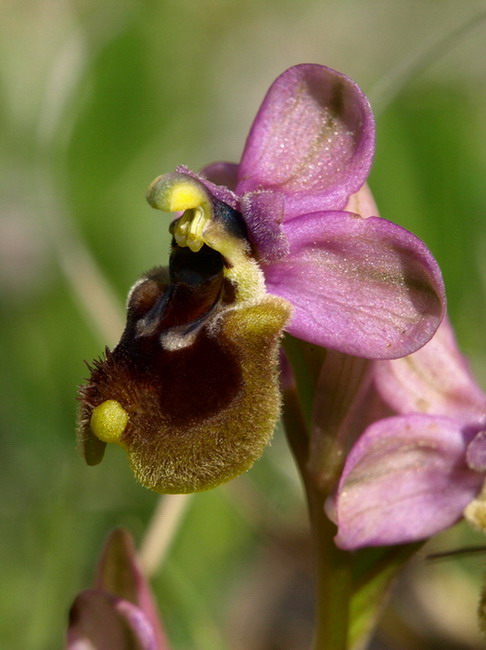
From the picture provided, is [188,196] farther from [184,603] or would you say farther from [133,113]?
[133,113]

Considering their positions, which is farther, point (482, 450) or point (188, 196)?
point (482, 450)

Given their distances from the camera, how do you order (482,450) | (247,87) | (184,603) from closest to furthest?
(482,450), (184,603), (247,87)

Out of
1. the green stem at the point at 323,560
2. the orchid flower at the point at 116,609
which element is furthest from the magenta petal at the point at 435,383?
the orchid flower at the point at 116,609

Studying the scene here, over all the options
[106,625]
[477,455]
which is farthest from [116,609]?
[477,455]

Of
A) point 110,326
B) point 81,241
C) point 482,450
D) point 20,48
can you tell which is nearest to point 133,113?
point 81,241

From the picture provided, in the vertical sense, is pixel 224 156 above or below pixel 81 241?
below

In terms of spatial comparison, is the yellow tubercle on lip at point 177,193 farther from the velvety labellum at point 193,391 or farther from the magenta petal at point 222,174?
the magenta petal at point 222,174

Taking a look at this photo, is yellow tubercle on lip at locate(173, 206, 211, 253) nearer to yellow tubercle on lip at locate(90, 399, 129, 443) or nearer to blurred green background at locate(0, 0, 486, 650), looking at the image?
yellow tubercle on lip at locate(90, 399, 129, 443)
